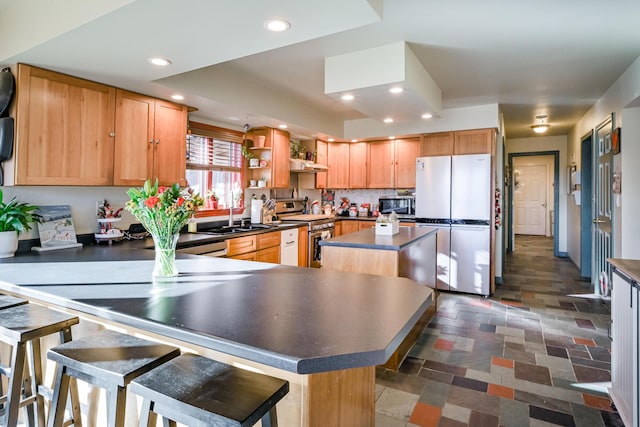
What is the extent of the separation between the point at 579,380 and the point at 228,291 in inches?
99.8

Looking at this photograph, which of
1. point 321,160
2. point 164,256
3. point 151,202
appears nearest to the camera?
point 151,202

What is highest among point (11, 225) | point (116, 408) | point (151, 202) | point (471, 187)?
point (471, 187)

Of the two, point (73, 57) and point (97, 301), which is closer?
point (97, 301)

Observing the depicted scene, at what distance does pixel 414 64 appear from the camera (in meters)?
3.08

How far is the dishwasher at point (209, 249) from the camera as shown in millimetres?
3125

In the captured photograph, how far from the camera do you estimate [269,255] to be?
13.9ft

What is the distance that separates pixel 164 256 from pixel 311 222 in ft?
11.0

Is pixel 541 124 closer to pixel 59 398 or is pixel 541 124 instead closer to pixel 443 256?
pixel 443 256

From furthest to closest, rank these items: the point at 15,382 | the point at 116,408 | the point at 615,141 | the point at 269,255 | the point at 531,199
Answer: the point at 531,199 → the point at 269,255 → the point at 615,141 → the point at 15,382 → the point at 116,408

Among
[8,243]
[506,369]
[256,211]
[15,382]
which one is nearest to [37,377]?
[15,382]

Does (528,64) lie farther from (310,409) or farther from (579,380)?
(310,409)

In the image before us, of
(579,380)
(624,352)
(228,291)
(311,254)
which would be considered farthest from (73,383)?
(311,254)

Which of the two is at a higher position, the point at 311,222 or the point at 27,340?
the point at 311,222

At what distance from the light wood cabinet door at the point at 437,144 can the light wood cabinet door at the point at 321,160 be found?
160 cm
